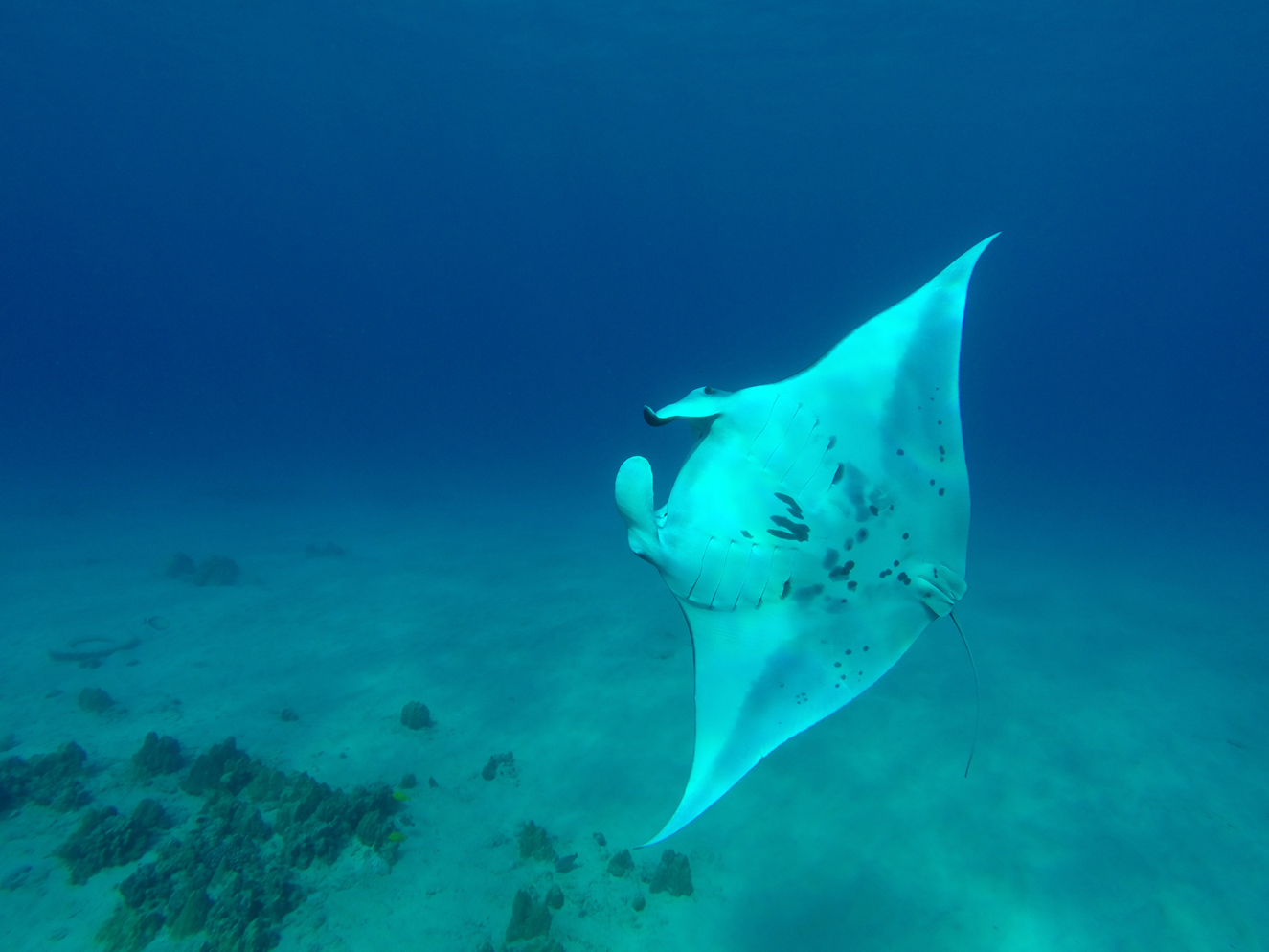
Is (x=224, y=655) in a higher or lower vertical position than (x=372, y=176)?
lower

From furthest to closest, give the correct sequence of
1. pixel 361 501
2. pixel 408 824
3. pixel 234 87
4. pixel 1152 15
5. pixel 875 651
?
pixel 234 87 → pixel 1152 15 → pixel 361 501 → pixel 408 824 → pixel 875 651

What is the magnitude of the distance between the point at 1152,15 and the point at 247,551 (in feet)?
123

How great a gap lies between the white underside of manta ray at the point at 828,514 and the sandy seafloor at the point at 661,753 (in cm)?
257

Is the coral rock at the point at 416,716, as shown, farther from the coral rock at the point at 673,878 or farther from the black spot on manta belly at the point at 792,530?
the black spot on manta belly at the point at 792,530

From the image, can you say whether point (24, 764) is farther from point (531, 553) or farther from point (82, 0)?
point (82, 0)

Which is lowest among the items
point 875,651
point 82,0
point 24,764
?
point 24,764

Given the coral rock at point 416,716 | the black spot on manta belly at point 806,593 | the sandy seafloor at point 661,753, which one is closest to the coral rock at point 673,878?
the sandy seafloor at point 661,753

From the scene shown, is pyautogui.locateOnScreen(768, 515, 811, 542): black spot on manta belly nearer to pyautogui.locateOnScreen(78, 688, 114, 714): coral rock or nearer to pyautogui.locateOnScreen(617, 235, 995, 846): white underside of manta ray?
pyautogui.locateOnScreen(617, 235, 995, 846): white underside of manta ray

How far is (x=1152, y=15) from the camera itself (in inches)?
888

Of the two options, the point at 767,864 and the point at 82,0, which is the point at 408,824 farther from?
the point at 82,0

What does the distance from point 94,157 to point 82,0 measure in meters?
40.2

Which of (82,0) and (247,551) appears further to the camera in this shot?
(82,0)

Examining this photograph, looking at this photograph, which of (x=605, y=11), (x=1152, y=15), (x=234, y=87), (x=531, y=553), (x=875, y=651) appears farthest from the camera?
(x=234, y=87)

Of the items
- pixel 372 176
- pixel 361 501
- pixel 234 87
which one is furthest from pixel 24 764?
pixel 372 176
